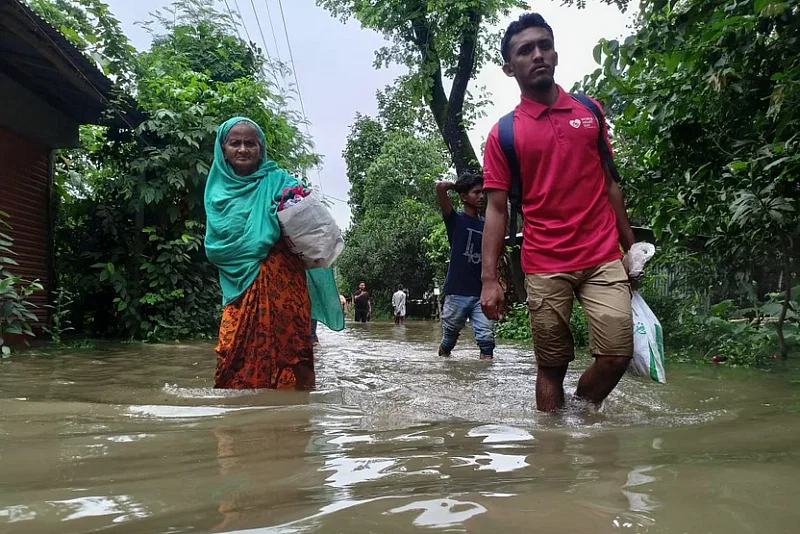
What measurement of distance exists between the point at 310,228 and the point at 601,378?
5.41 feet

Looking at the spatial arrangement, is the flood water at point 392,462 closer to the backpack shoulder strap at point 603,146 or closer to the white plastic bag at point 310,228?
the white plastic bag at point 310,228

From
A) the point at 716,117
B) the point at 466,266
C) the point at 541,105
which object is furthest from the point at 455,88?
the point at 541,105

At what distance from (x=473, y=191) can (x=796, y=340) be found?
2971 mm

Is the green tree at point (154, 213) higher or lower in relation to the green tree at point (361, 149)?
lower

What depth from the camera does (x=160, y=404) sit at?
9.37 ft

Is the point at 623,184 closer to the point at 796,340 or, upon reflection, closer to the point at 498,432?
the point at 796,340

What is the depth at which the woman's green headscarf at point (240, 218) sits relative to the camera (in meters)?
3.46

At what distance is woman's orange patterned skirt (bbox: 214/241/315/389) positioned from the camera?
341 cm

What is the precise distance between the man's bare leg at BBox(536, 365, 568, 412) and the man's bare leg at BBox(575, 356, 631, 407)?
0.31ft

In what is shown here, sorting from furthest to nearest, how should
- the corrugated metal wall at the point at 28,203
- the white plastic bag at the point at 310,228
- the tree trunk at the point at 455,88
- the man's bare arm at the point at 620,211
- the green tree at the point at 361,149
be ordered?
the green tree at the point at 361,149
the tree trunk at the point at 455,88
the corrugated metal wall at the point at 28,203
the white plastic bag at the point at 310,228
the man's bare arm at the point at 620,211

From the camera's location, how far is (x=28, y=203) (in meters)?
8.06

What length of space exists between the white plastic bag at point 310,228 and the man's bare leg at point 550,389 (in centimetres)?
128

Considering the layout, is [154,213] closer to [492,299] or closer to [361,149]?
[492,299]

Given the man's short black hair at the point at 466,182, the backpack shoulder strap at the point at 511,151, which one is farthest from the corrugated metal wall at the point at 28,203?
the backpack shoulder strap at the point at 511,151
